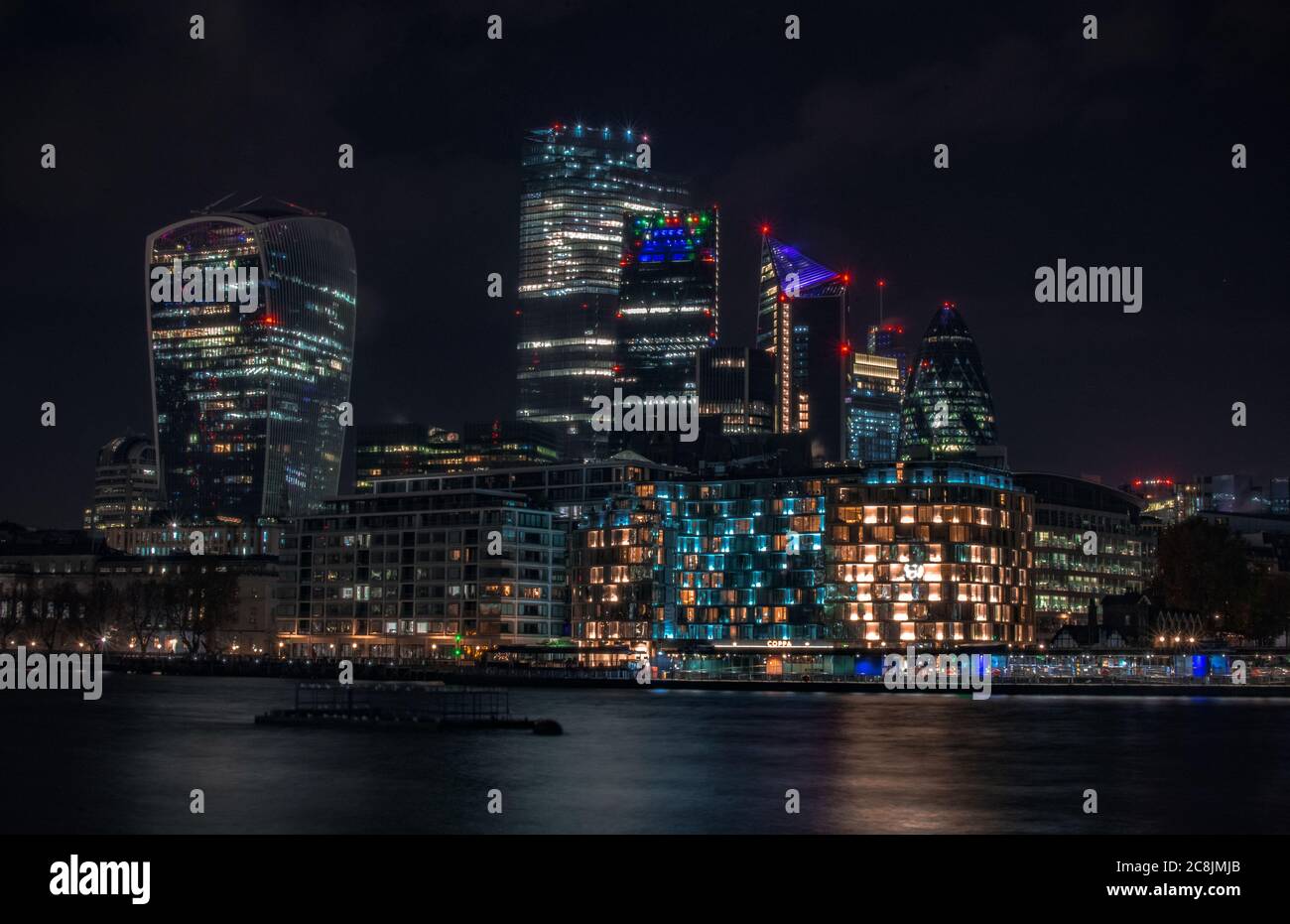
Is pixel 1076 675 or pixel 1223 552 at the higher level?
pixel 1223 552

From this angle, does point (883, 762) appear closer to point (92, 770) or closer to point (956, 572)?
point (92, 770)

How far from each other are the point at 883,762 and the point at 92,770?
39043 millimetres

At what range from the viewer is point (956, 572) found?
192 m

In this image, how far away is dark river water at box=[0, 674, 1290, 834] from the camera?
5812 centimetres

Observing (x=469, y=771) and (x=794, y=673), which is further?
(x=794, y=673)

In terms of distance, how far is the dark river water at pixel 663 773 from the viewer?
5812 centimetres

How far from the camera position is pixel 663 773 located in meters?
74.2
